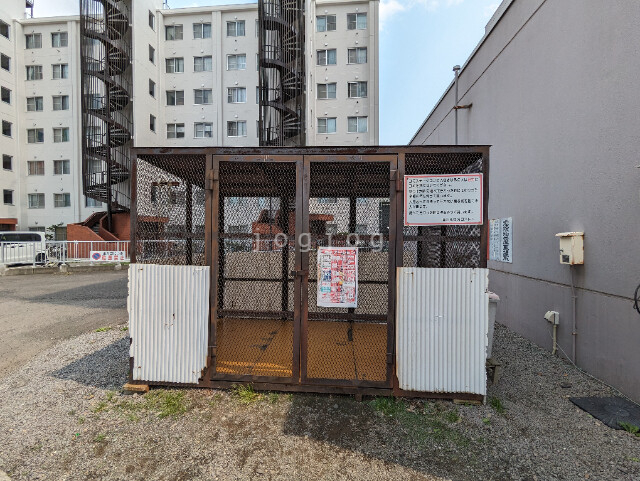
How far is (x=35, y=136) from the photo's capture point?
24328 millimetres

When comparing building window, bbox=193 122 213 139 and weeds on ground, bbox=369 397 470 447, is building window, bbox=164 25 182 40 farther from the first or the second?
weeds on ground, bbox=369 397 470 447

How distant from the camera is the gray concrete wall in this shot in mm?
3611

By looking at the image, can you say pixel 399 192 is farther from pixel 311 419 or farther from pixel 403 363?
pixel 311 419

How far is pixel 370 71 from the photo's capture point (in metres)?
23.1

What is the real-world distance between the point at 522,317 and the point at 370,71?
21.8m

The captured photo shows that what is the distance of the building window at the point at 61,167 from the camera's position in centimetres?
2409

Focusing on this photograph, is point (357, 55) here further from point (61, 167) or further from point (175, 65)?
point (61, 167)

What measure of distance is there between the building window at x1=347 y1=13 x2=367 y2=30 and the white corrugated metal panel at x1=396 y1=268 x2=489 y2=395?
982 inches

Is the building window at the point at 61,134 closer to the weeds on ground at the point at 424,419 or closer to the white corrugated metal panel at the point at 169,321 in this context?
the white corrugated metal panel at the point at 169,321

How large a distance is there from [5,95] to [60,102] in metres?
3.48

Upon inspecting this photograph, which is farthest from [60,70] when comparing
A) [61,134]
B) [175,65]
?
[175,65]

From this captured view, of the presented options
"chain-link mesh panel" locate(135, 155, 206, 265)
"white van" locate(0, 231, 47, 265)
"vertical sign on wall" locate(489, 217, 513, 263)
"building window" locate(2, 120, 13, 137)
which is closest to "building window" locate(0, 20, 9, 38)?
"building window" locate(2, 120, 13, 137)

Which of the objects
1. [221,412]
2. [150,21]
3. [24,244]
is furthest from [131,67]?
[221,412]

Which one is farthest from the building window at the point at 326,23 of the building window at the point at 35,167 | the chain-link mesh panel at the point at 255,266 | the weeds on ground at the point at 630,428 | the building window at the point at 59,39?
the weeds on ground at the point at 630,428
